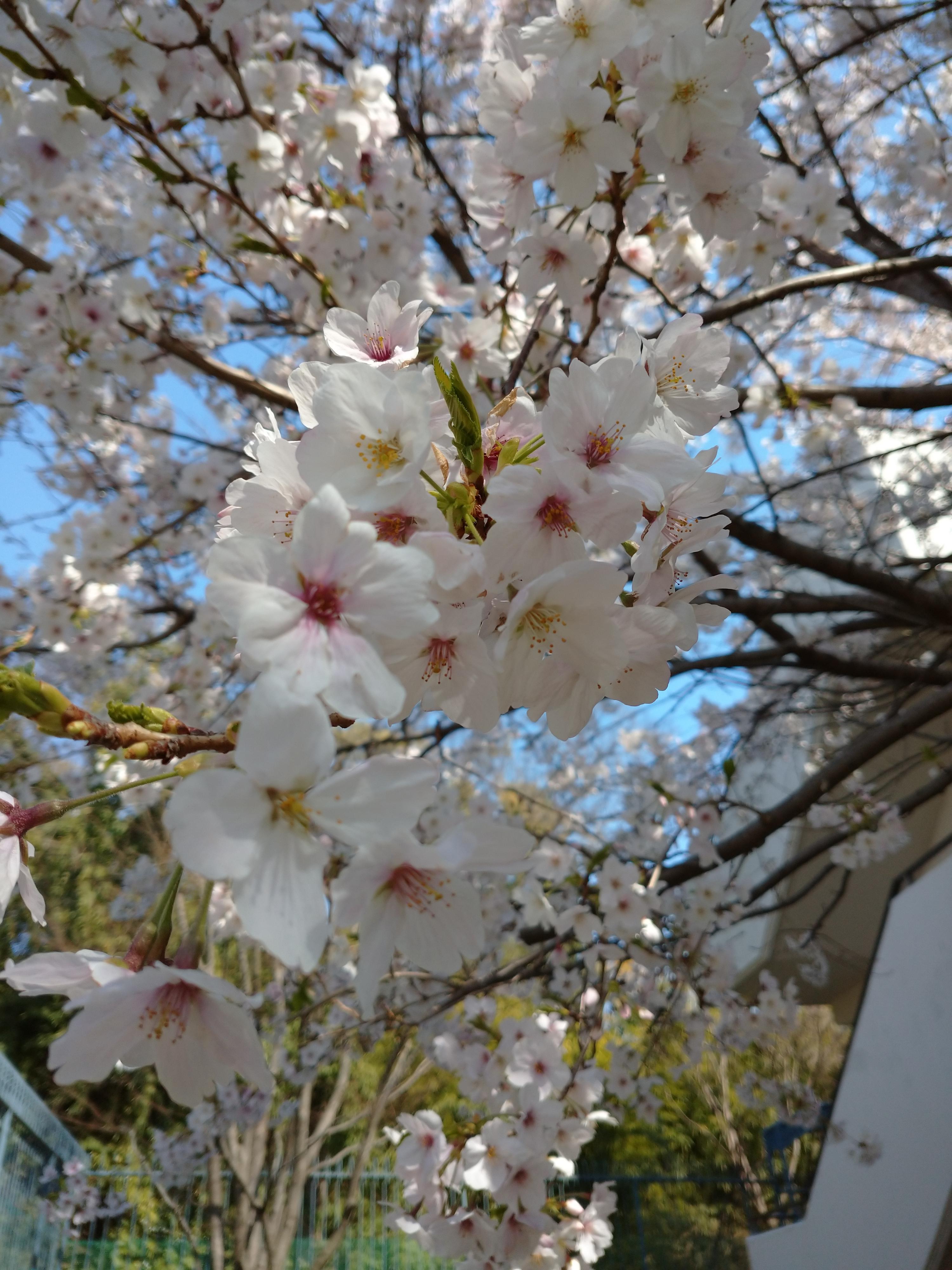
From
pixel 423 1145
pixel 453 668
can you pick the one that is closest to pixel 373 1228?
pixel 423 1145

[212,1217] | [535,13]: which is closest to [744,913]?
[212,1217]

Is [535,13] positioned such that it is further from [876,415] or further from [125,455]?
[125,455]

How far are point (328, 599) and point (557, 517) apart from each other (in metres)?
0.22

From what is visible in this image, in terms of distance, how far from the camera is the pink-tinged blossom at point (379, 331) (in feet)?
2.82

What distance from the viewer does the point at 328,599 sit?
1.94ft

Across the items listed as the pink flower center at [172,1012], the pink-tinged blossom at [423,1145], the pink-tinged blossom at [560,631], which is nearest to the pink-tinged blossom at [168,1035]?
the pink flower center at [172,1012]

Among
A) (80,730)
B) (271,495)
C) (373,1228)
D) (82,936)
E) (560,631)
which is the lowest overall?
(373,1228)

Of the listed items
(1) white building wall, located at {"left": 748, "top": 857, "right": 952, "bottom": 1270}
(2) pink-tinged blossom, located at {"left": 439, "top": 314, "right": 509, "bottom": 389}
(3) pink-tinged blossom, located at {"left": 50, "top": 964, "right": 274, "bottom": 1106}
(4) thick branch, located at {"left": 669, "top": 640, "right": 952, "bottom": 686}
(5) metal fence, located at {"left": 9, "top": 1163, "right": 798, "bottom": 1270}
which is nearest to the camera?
(3) pink-tinged blossom, located at {"left": 50, "top": 964, "right": 274, "bottom": 1106}

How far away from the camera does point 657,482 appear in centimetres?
70

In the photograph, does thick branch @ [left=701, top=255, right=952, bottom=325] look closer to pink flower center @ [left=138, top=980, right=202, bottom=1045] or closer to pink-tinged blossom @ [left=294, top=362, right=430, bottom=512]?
pink-tinged blossom @ [left=294, top=362, right=430, bottom=512]

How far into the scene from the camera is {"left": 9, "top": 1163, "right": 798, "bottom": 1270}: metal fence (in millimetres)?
6199

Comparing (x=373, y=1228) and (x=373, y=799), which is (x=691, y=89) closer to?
(x=373, y=799)

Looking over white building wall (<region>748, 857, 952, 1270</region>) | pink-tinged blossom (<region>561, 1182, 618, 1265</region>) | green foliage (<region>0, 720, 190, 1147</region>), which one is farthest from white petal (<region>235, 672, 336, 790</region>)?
green foliage (<region>0, 720, 190, 1147</region>)

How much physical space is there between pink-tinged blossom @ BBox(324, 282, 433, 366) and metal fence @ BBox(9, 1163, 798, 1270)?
256 inches
